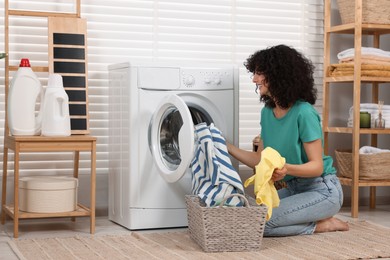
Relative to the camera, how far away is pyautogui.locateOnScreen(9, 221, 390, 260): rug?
2.91m

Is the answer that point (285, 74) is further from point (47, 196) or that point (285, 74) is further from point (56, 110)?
point (47, 196)

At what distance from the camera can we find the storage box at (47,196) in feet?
11.3

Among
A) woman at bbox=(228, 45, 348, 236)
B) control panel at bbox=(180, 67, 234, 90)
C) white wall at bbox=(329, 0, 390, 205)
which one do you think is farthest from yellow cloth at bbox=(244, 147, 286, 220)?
white wall at bbox=(329, 0, 390, 205)

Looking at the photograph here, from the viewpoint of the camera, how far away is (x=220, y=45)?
432cm

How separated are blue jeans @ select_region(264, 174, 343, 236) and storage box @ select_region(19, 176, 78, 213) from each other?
3.25 ft

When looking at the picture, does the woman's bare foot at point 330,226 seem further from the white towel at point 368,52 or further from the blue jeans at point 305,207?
the white towel at point 368,52

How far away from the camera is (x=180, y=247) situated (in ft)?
10.2

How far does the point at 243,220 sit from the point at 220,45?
1.61m

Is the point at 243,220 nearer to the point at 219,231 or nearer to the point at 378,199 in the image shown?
the point at 219,231

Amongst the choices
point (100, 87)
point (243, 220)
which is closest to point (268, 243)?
point (243, 220)

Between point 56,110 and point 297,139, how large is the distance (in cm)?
118

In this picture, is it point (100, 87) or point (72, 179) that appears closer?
point (72, 179)

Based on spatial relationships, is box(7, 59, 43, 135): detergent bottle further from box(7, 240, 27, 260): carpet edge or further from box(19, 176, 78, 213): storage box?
box(7, 240, 27, 260): carpet edge

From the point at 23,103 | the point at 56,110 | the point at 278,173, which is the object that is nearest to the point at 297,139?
the point at 278,173
